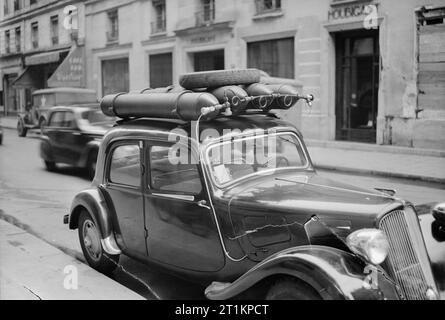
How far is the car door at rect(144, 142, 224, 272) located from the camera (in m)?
3.93

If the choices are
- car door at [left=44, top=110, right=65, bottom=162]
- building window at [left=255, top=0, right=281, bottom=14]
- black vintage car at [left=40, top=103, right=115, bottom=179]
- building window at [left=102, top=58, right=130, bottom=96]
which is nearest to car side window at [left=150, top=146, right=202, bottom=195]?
black vintage car at [left=40, top=103, right=115, bottom=179]

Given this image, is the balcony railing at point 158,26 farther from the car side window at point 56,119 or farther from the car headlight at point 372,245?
the car headlight at point 372,245

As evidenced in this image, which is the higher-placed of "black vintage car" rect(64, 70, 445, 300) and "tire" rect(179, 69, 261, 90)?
"tire" rect(179, 69, 261, 90)

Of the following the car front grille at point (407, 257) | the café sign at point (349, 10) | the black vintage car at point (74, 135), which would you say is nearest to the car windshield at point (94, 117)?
the black vintage car at point (74, 135)

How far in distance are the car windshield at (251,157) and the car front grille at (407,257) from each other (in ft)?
4.05

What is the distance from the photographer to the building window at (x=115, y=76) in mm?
26906

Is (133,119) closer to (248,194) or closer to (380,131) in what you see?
(248,194)

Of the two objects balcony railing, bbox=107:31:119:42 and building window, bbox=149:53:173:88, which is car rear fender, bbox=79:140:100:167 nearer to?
building window, bbox=149:53:173:88

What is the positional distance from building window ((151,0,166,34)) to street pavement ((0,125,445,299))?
11138mm

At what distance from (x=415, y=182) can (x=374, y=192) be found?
25.1 feet

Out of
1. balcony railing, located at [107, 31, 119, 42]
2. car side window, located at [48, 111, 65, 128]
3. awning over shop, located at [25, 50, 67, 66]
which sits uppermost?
balcony railing, located at [107, 31, 119, 42]

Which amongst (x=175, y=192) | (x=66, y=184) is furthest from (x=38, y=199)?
(x=175, y=192)

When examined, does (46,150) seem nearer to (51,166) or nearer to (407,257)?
(51,166)
